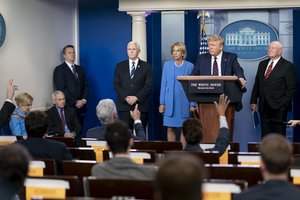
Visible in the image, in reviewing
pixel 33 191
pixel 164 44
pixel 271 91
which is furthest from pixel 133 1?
pixel 33 191

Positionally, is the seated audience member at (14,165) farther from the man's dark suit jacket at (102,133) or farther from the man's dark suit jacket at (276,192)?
the man's dark suit jacket at (102,133)

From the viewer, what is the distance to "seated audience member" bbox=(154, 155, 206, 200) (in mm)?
1616

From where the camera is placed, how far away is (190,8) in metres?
8.09

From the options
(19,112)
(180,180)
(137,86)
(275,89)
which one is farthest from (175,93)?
(180,180)

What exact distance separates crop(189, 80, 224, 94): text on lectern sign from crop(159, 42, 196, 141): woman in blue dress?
1159mm

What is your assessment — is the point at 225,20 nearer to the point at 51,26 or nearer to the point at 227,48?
the point at 227,48

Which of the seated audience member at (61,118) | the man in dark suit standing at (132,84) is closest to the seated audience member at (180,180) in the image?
the seated audience member at (61,118)

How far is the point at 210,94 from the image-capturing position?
20.4ft

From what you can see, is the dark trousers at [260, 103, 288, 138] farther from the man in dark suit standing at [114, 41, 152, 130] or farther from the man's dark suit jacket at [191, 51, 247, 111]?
the man in dark suit standing at [114, 41, 152, 130]

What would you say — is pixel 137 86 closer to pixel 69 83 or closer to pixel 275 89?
pixel 69 83

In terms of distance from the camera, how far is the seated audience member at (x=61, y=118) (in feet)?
23.1

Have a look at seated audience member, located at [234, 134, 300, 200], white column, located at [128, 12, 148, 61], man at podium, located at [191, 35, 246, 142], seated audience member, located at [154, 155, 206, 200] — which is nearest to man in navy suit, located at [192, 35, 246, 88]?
man at podium, located at [191, 35, 246, 142]

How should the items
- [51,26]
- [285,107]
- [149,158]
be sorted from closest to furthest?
[149,158], [285,107], [51,26]

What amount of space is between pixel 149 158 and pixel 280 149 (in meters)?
1.67
